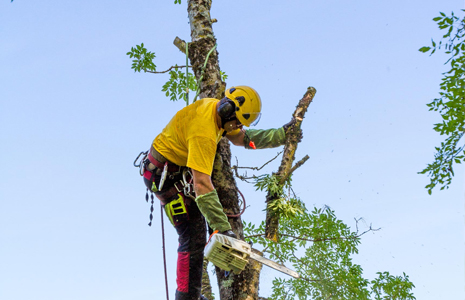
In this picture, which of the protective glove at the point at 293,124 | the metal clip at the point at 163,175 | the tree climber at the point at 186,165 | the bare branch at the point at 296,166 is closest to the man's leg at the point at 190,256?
the tree climber at the point at 186,165

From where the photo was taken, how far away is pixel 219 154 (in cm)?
398

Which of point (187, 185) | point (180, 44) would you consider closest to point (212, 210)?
point (187, 185)

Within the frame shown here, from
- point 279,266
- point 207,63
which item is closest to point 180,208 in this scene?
point 279,266

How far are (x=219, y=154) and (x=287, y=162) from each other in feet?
2.49

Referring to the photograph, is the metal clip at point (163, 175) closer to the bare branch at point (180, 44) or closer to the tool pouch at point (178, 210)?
the tool pouch at point (178, 210)

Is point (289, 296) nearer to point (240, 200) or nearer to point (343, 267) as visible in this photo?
point (343, 267)

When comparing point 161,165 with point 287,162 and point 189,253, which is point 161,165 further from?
point 287,162

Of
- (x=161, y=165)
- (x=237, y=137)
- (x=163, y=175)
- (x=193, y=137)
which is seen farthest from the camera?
(x=237, y=137)

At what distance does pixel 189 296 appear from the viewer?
370cm

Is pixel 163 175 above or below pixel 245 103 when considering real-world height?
below

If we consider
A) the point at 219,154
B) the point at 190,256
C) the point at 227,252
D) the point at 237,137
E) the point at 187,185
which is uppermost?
the point at 237,137

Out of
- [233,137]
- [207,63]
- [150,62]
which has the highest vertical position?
[150,62]

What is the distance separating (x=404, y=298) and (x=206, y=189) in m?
3.94

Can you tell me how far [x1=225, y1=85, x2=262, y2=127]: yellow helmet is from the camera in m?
3.65
